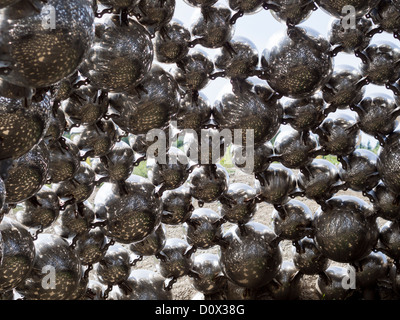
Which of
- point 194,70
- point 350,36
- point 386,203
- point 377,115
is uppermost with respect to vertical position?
point 350,36

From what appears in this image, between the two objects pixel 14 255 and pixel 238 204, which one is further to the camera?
pixel 238 204

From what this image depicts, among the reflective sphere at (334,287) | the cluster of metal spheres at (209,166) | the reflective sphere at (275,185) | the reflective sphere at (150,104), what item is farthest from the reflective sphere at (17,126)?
the reflective sphere at (334,287)

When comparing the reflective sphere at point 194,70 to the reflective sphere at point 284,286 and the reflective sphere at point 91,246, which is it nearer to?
the reflective sphere at point 91,246

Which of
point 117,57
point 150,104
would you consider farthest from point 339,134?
point 117,57

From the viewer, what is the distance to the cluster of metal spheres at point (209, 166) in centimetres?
116

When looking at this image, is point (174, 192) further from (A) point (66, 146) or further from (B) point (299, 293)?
(B) point (299, 293)

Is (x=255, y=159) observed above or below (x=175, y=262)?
above

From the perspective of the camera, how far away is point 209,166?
146 centimetres

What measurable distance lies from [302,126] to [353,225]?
1.06 ft

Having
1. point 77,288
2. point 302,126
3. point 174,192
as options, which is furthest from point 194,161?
point 77,288

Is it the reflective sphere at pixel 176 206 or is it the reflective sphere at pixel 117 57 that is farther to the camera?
the reflective sphere at pixel 176 206

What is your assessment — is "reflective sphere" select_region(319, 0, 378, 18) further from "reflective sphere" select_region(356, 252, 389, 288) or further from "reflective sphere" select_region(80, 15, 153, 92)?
"reflective sphere" select_region(356, 252, 389, 288)

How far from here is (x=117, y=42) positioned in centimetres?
108

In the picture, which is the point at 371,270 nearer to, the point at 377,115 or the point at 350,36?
the point at 377,115
